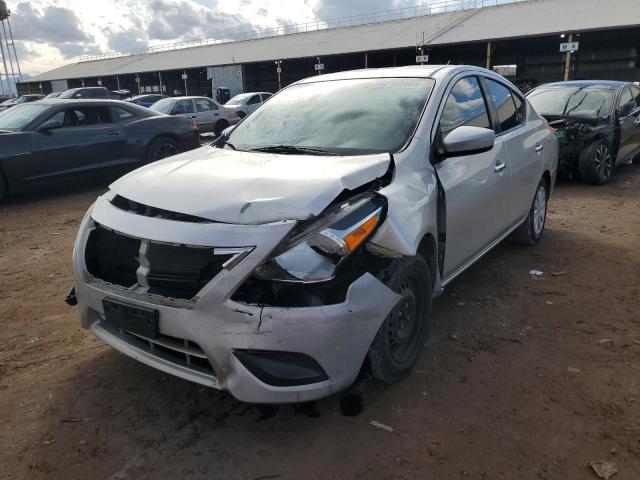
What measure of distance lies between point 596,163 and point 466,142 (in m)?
5.77

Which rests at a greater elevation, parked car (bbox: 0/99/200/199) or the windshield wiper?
the windshield wiper

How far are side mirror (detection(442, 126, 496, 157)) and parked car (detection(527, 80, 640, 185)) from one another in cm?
529

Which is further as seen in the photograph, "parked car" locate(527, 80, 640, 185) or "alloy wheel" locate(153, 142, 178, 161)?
"alloy wheel" locate(153, 142, 178, 161)

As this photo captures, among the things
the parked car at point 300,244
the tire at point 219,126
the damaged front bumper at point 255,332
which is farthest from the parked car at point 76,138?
the tire at point 219,126

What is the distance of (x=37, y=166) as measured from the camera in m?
7.55

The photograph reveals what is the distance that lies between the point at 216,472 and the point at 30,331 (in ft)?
6.90

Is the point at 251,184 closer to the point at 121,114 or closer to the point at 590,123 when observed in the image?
the point at 590,123

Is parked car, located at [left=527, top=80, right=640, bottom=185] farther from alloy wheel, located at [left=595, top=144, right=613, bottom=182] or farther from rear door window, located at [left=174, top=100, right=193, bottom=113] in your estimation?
rear door window, located at [left=174, top=100, right=193, bottom=113]

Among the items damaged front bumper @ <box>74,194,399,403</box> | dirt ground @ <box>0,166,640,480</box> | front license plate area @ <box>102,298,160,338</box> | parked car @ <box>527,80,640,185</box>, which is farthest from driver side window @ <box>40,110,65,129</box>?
parked car @ <box>527,80,640,185</box>

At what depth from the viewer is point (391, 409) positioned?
267cm

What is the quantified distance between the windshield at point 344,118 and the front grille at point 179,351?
1.45m

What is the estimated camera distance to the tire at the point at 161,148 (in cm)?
894

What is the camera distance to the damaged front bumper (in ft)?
7.23

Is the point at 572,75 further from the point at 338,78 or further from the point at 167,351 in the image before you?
the point at 167,351
